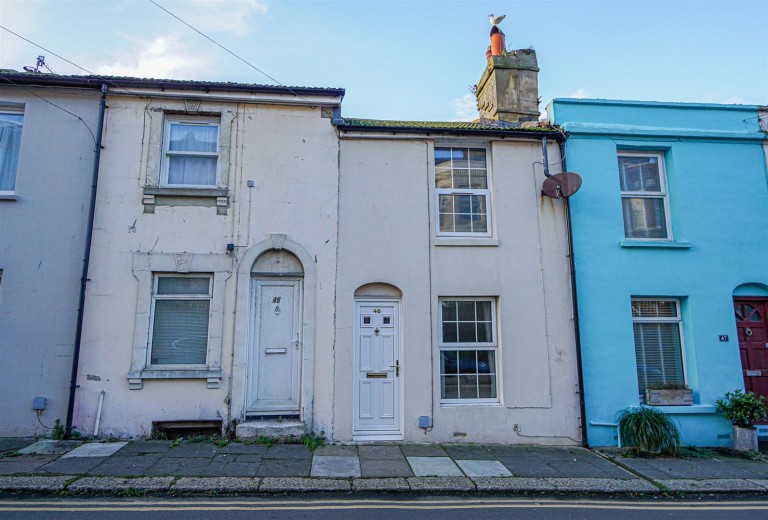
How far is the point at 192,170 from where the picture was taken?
346 inches

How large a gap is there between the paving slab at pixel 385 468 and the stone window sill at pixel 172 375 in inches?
115

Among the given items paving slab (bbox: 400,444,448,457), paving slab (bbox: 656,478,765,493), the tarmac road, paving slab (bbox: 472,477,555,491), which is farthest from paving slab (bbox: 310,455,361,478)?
paving slab (bbox: 656,478,765,493)

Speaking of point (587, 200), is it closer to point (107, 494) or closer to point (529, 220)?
point (529, 220)

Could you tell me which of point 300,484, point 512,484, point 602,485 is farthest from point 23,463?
point 602,485

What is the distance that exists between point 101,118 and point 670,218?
444 inches

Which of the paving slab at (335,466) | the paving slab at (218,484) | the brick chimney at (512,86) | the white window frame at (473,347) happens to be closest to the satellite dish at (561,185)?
the brick chimney at (512,86)

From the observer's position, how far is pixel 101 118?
333 inches

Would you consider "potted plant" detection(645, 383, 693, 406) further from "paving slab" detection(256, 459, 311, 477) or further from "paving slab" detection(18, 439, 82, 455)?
"paving slab" detection(18, 439, 82, 455)

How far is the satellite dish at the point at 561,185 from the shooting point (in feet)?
28.6

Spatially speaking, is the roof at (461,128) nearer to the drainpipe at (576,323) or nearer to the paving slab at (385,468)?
the drainpipe at (576,323)

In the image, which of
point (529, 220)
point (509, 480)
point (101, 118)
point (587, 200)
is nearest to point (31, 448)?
point (101, 118)

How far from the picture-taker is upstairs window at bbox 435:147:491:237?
30.1 ft

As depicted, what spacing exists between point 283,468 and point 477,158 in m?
6.76

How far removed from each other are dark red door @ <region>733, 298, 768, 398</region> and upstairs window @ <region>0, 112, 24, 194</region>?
1407cm
